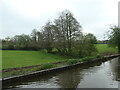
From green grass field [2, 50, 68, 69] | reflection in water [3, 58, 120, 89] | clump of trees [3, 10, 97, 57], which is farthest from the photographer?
clump of trees [3, 10, 97, 57]

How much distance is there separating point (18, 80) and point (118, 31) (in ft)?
125

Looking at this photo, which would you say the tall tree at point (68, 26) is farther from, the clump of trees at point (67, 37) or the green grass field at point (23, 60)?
the green grass field at point (23, 60)

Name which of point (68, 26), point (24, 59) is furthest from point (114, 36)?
point (24, 59)

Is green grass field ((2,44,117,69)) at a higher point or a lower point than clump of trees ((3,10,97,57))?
lower

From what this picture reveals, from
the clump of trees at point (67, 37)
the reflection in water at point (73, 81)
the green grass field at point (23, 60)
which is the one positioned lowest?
the reflection in water at point (73, 81)

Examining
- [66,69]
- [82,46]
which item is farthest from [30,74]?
[82,46]

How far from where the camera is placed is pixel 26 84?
8.66 meters

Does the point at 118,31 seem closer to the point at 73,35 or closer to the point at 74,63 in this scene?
the point at 73,35

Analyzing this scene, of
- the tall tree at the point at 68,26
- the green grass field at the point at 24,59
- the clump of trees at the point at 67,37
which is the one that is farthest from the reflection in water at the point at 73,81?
the tall tree at the point at 68,26

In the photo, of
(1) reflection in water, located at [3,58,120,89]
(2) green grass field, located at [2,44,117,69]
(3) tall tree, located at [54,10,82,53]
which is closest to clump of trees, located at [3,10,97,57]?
(3) tall tree, located at [54,10,82,53]

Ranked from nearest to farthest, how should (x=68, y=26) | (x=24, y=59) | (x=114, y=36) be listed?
(x=24, y=59), (x=68, y=26), (x=114, y=36)

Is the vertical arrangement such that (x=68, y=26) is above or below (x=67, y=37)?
above

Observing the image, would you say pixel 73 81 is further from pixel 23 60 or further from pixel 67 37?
pixel 67 37

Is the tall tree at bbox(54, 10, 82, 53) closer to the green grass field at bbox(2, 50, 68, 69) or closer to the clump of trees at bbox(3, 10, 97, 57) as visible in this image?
the clump of trees at bbox(3, 10, 97, 57)
